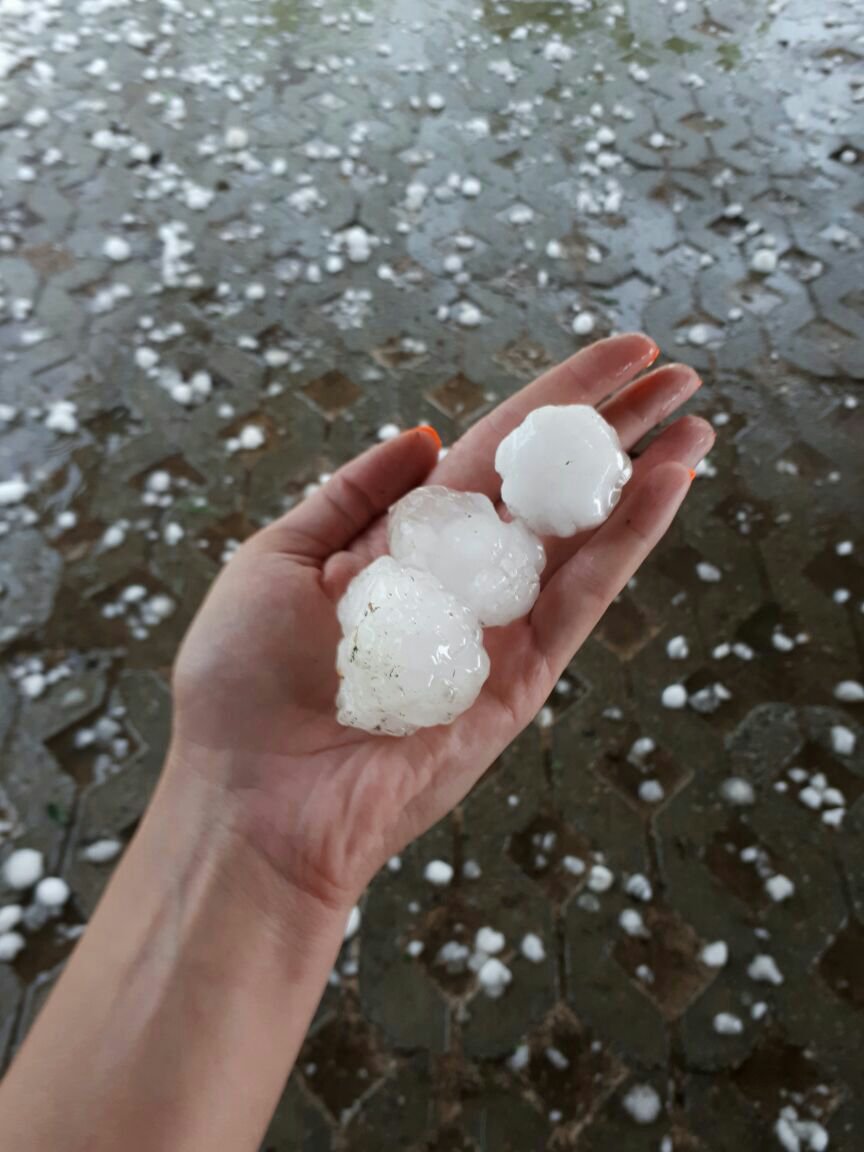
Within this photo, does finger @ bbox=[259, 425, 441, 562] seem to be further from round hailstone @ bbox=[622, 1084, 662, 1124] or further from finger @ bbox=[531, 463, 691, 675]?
round hailstone @ bbox=[622, 1084, 662, 1124]

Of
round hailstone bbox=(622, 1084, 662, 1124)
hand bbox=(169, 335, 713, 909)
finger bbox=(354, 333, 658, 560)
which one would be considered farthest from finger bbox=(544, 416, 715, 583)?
round hailstone bbox=(622, 1084, 662, 1124)

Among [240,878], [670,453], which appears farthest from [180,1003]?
[670,453]

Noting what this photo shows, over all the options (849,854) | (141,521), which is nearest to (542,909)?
(849,854)

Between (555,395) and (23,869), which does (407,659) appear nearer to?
(555,395)

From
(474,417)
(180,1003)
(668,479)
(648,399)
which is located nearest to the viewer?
(180,1003)

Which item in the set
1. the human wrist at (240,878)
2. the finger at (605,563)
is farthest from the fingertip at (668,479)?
the human wrist at (240,878)

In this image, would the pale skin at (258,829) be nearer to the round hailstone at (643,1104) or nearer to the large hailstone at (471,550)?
the large hailstone at (471,550)

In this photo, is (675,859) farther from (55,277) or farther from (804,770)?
(55,277)
